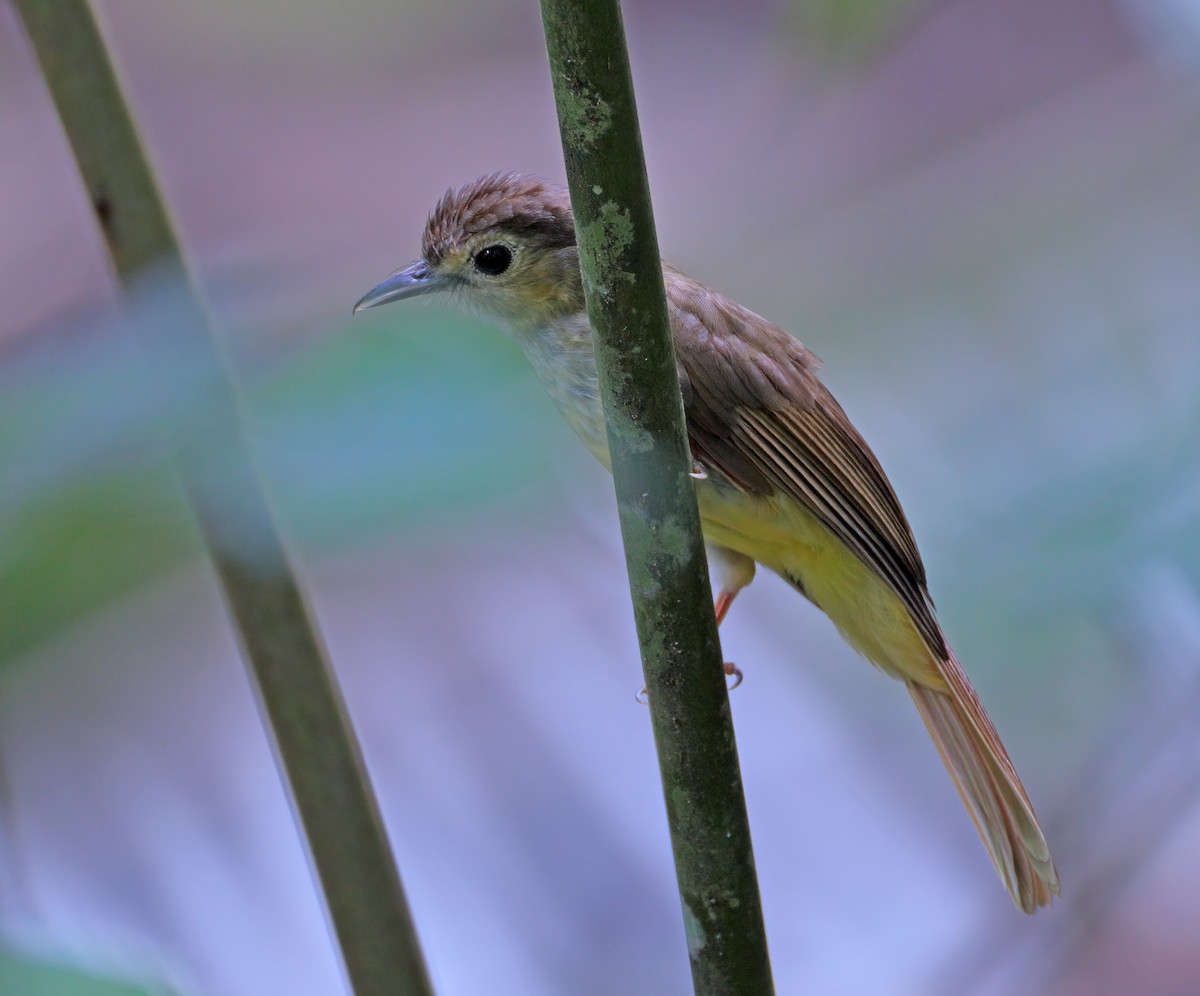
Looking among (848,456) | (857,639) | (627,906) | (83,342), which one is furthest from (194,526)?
(627,906)

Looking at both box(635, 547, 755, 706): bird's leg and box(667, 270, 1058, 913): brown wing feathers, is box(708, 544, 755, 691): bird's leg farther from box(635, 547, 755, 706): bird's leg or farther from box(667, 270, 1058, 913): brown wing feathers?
box(667, 270, 1058, 913): brown wing feathers

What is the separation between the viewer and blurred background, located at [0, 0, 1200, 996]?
61cm

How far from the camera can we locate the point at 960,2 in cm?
210

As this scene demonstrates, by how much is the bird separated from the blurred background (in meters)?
0.07

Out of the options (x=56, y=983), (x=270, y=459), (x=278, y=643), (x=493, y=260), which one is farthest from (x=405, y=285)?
(x=56, y=983)

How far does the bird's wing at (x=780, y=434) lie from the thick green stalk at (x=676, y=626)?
0.73 m

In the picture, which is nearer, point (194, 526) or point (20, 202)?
point (194, 526)

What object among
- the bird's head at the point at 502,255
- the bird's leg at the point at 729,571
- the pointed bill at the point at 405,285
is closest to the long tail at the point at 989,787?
the bird's leg at the point at 729,571

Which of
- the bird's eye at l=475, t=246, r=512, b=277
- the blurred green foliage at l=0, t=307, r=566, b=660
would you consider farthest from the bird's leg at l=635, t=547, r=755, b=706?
the blurred green foliage at l=0, t=307, r=566, b=660

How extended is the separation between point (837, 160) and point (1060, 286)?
540 millimetres

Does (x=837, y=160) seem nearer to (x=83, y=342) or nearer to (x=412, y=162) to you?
(x=412, y=162)

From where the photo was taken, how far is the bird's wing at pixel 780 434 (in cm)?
159

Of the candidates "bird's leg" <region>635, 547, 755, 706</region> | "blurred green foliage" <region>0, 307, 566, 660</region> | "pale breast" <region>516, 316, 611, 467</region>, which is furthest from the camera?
"bird's leg" <region>635, 547, 755, 706</region>

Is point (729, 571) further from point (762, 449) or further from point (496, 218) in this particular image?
point (496, 218)
